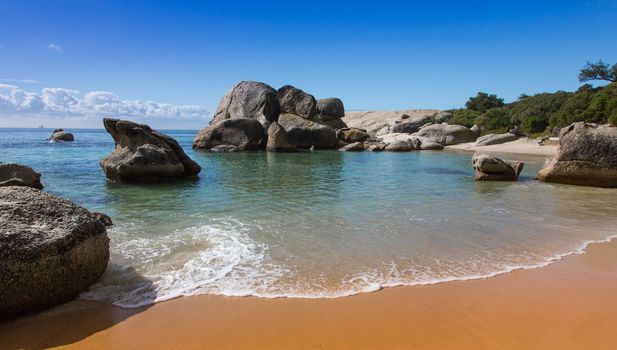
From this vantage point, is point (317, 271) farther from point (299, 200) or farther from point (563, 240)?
point (299, 200)

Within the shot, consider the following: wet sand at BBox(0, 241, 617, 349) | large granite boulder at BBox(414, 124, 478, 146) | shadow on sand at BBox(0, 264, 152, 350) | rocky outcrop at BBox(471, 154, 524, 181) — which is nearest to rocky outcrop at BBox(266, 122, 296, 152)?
large granite boulder at BBox(414, 124, 478, 146)

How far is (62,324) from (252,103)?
3845 centimetres

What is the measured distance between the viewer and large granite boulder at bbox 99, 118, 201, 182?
15664mm

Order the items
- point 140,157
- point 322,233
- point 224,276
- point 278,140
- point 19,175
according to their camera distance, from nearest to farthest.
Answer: point 224,276
point 322,233
point 19,175
point 140,157
point 278,140

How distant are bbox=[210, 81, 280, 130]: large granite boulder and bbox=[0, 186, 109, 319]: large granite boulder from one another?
34663 mm

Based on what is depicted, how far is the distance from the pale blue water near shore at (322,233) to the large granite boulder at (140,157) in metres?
1.01

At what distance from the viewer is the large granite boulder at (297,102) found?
42.6m

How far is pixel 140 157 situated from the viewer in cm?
1570

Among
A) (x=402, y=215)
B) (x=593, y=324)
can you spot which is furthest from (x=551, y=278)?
(x=402, y=215)

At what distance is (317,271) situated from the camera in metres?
6.06

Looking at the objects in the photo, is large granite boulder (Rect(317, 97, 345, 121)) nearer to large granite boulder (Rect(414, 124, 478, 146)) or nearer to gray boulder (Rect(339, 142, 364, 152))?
gray boulder (Rect(339, 142, 364, 152))

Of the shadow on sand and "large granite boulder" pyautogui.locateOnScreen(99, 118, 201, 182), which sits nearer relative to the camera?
the shadow on sand

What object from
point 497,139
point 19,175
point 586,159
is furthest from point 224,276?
point 497,139

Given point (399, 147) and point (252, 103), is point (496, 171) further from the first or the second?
point (252, 103)
